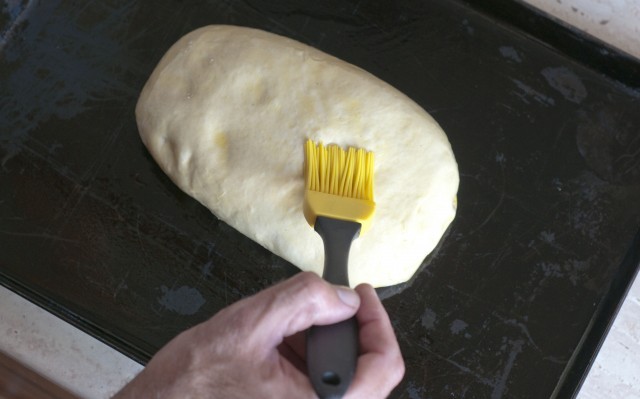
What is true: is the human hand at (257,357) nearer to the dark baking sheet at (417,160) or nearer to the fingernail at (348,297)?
the fingernail at (348,297)

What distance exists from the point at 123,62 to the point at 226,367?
0.70 meters

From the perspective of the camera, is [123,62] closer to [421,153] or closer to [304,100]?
[304,100]

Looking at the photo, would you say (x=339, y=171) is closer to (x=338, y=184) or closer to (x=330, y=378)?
(x=338, y=184)

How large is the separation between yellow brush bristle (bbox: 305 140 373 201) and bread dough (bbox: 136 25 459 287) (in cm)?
2

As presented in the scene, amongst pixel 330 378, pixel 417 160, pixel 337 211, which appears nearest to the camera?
pixel 330 378

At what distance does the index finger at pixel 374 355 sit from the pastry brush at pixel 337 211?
0.06 ft

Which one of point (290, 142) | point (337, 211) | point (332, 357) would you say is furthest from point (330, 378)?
point (290, 142)

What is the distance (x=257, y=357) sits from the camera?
653 mm

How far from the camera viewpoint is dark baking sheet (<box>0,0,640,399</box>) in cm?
104

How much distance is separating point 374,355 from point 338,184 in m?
0.30

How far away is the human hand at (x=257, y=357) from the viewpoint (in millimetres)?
645

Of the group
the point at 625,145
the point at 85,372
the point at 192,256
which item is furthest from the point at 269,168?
the point at 625,145

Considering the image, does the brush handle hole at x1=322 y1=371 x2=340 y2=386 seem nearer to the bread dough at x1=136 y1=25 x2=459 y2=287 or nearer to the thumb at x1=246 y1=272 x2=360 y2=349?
the thumb at x1=246 y1=272 x2=360 y2=349

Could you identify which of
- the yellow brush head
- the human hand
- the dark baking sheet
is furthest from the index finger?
the dark baking sheet
